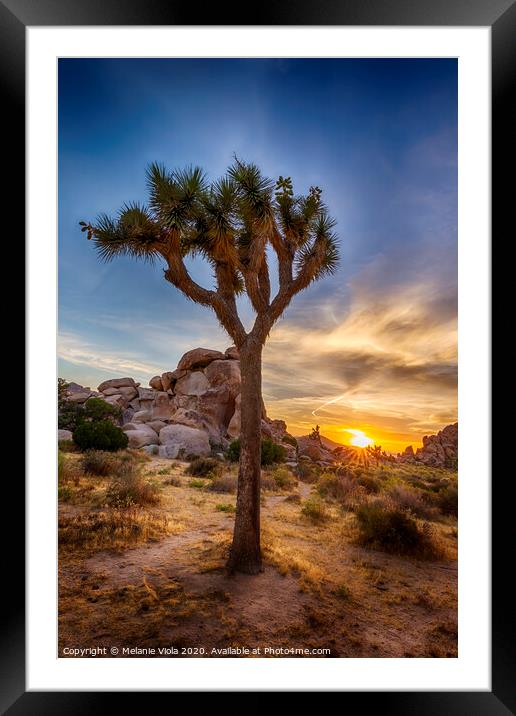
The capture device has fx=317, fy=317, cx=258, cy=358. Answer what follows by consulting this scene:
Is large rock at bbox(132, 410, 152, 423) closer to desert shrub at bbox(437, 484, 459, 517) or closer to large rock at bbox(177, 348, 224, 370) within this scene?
large rock at bbox(177, 348, 224, 370)

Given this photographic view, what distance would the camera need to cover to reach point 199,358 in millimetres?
17547

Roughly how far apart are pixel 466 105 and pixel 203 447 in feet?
42.1

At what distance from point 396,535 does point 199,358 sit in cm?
1414

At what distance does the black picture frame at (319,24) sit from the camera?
226 centimetres

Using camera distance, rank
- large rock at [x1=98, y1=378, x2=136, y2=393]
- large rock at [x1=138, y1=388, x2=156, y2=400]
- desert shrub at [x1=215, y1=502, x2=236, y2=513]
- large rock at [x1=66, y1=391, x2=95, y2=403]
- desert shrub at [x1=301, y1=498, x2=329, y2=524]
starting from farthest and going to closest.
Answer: large rock at [x1=138, y1=388, x2=156, y2=400]
large rock at [x1=98, y1=378, x2=136, y2=393]
large rock at [x1=66, y1=391, x2=95, y2=403]
desert shrub at [x1=215, y1=502, x2=236, y2=513]
desert shrub at [x1=301, y1=498, x2=329, y2=524]

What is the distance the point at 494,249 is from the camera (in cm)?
238

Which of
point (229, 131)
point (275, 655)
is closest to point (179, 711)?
point (275, 655)

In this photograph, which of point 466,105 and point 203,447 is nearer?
point 466,105

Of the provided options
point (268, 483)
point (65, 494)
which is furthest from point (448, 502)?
point (65, 494)

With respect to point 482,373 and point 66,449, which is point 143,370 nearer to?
point 66,449

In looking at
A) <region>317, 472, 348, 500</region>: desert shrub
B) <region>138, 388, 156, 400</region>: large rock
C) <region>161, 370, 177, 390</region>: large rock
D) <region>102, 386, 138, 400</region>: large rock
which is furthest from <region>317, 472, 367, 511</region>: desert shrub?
<region>102, 386, 138, 400</region>: large rock

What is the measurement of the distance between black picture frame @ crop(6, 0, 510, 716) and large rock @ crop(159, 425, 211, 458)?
33.3 feet

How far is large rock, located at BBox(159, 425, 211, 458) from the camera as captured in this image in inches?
487

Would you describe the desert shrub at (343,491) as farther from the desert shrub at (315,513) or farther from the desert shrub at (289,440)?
the desert shrub at (289,440)
